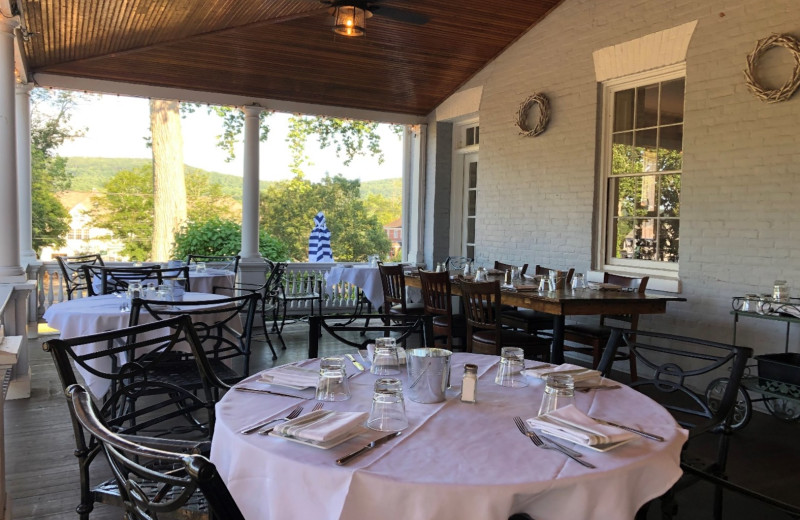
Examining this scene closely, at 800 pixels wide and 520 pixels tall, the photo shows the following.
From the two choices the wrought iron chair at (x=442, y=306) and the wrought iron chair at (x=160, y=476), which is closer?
the wrought iron chair at (x=160, y=476)

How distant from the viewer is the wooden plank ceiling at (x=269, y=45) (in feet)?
18.6

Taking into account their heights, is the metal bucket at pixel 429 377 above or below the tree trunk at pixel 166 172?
below

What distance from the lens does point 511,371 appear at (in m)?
1.96

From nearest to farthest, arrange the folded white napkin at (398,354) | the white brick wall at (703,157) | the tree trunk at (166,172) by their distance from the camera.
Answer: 1. the folded white napkin at (398,354)
2. the white brick wall at (703,157)
3. the tree trunk at (166,172)

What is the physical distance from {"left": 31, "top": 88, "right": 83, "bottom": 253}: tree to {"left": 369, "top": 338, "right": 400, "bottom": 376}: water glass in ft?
42.4

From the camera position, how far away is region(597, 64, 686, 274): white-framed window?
529cm

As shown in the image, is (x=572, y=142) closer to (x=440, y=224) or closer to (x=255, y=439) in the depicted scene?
(x=440, y=224)

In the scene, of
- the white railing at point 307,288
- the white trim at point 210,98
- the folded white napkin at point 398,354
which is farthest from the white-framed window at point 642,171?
the folded white napkin at point 398,354

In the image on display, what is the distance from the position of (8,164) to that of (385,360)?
405 cm

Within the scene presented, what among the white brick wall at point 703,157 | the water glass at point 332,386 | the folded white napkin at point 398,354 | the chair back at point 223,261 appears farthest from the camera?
the chair back at point 223,261

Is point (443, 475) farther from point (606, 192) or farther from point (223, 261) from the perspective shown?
point (223, 261)

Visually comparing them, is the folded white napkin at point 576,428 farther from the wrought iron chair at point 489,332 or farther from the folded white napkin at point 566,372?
Result: the wrought iron chair at point 489,332

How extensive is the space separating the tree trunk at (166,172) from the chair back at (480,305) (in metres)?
9.76

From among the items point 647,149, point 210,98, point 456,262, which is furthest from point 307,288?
point 647,149
